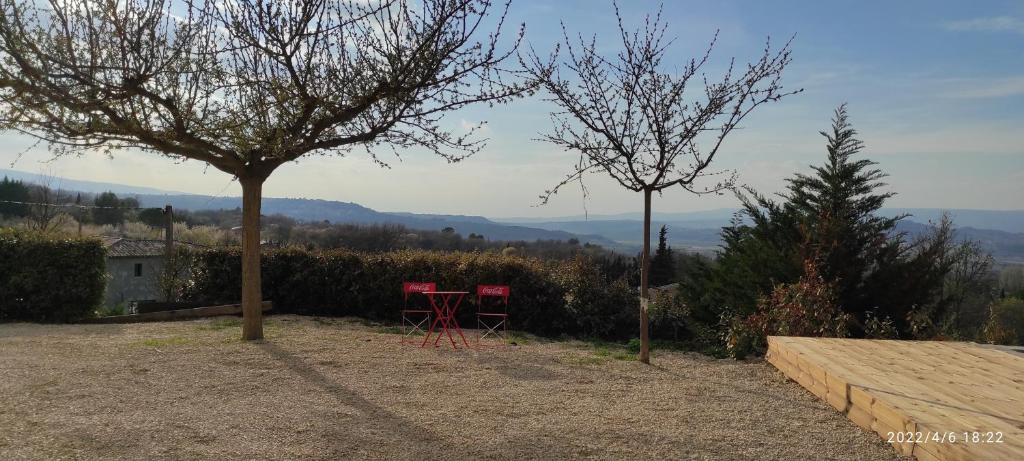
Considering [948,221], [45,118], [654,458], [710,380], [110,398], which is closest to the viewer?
[654,458]

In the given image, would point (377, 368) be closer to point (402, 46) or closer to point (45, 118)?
point (402, 46)

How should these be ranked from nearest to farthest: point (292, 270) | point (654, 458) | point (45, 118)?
1. point (654, 458)
2. point (45, 118)
3. point (292, 270)

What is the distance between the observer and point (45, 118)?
694 cm

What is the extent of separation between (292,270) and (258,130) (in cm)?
525

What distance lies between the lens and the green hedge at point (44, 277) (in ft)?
33.9

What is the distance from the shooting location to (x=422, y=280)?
440 inches

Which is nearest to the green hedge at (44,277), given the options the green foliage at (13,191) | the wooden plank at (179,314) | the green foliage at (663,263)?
the wooden plank at (179,314)

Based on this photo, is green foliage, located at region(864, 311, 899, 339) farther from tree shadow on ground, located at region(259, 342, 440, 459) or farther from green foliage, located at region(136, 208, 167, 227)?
green foliage, located at region(136, 208, 167, 227)

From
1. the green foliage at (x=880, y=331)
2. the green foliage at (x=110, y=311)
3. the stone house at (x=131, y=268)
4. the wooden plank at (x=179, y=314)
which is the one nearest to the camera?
the green foliage at (x=880, y=331)

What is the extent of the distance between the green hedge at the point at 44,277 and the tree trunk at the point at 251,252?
4168 millimetres

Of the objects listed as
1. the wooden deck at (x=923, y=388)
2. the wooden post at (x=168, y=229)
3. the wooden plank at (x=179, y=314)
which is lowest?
the wooden plank at (x=179, y=314)

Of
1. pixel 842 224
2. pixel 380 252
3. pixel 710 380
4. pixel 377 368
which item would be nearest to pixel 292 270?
pixel 380 252

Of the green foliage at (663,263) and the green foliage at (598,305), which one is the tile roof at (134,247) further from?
the green foliage at (663,263)

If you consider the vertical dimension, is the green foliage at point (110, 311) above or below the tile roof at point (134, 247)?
below
